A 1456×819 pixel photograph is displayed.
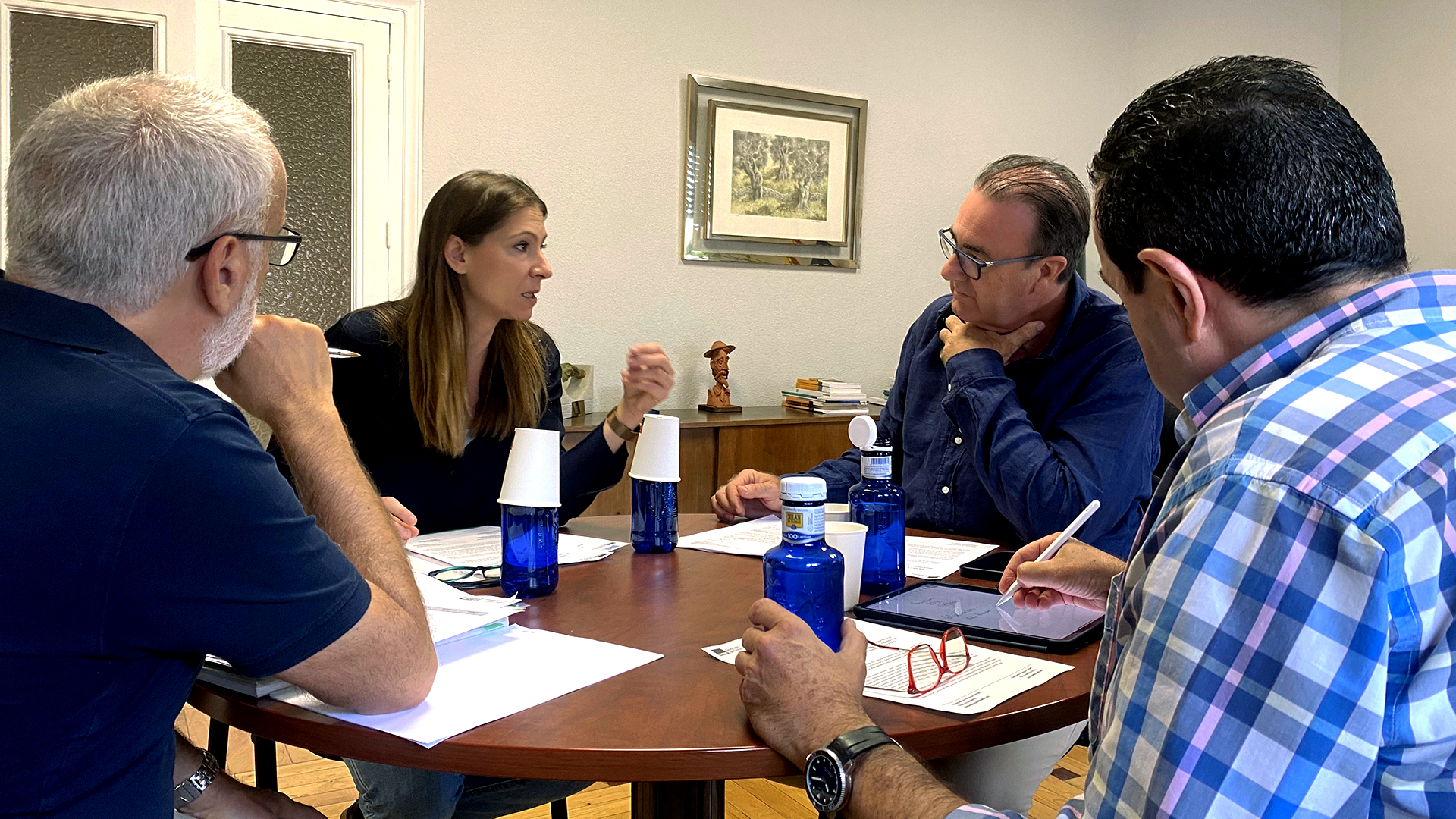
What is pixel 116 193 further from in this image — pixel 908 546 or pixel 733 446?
pixel 733 446

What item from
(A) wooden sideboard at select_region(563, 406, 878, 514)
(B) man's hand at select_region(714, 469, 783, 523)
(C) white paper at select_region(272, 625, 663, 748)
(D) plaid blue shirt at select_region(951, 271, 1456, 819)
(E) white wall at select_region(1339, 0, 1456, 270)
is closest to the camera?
(D) plaid blue shirt at select_region(951, 271, 1456, 819)

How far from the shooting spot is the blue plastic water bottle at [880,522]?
163cm

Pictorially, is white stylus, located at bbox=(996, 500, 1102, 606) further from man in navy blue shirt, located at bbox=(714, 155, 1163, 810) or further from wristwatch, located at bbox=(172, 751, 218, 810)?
wristwatch, located at bbox=(172, 751, 218, 810)

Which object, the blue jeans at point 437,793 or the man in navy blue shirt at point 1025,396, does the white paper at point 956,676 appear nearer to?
the blue jeans at point 437,793

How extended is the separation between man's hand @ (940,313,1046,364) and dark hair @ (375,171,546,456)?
91 centimetres

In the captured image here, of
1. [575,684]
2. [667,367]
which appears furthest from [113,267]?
[667,367]

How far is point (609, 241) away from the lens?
4.37m

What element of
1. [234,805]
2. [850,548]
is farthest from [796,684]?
[234,805]

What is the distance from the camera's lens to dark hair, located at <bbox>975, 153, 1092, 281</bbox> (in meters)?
2.17

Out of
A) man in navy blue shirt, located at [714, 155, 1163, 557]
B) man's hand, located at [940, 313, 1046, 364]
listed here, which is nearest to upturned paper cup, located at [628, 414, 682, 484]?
man in navy blue shirt, located at [714, 155, 1163, 557]

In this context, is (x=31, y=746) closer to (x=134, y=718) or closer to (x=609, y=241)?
(x=134, y=718)

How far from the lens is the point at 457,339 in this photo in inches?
93.5

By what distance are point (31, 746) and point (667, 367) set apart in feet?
4.95

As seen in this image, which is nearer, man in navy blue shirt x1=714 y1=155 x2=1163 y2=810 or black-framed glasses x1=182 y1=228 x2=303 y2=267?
black-framed glasses x1=182 y1=228 x2=303 y2=267
